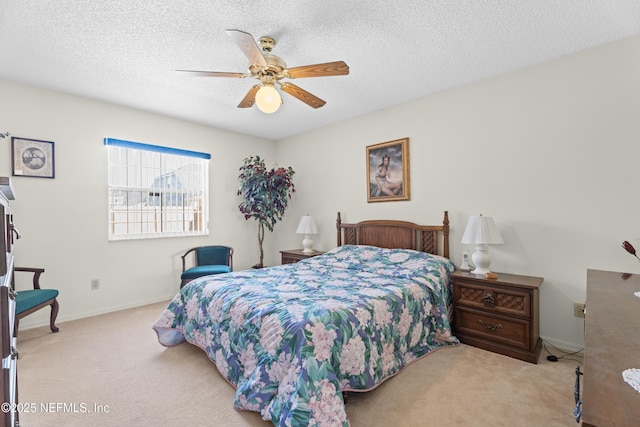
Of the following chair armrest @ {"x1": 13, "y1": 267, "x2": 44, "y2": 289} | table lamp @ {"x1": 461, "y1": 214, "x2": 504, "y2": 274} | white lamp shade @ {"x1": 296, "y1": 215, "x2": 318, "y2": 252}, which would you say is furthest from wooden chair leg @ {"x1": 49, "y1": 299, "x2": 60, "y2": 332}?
table lamp @ {"x1": 461, "y1": 214, "x2": 504, "y2": 274}

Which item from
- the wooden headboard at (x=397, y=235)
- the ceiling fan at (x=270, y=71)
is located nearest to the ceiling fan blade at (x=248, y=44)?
the ceiling fan at (x=270, y=71)

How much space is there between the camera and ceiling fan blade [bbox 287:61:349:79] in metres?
2.02

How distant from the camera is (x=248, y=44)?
71.8 inches

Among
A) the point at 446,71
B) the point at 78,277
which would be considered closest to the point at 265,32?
the point at 446,71

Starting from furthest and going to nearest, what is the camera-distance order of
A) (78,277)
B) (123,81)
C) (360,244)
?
(360,244)
(78,277)
(123,81)

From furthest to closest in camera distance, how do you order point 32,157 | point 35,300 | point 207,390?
point 32,157, point 35,300, point 207,390

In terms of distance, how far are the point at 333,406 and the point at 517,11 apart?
108 inches

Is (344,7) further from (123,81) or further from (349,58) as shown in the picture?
(123,81)

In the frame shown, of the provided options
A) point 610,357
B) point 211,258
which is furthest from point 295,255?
point 610,357

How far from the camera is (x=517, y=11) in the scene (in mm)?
2002

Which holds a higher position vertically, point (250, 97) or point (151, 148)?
point (250, 97)

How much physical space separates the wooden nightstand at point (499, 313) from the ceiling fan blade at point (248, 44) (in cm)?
250

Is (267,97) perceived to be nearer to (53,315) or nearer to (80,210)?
(80,210)

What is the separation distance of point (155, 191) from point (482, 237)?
4104mm
